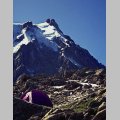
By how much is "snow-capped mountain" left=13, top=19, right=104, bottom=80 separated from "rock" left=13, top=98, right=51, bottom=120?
81.3 feet

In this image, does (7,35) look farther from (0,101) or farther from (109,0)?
(109,0)

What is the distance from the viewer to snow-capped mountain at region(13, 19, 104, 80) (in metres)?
51.3

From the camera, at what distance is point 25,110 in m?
21.1

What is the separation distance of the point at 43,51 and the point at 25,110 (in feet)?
112

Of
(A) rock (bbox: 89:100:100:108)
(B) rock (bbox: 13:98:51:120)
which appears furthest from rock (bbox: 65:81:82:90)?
(A) rock (bbox: 89:100:100:108)

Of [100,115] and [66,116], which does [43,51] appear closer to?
[66,116]

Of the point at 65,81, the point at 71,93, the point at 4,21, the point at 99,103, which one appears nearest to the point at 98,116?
the point at 99,103

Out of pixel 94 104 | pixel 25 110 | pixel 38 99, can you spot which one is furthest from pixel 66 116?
pixel 38 99

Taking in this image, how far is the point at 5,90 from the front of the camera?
17.8 meters

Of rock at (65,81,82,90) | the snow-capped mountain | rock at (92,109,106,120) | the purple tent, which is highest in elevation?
the snow-capped mountain

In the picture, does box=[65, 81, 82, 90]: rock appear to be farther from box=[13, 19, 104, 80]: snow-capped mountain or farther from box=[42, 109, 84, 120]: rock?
box=[42, 109, 84, 120]: rock

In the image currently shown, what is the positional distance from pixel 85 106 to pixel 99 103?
752 mm

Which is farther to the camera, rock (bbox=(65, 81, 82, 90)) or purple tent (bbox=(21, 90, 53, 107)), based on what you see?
rock (bbox=(65, 81, 82, 90))

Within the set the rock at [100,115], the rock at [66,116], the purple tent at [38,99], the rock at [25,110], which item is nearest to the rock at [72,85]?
the purple tent at [38,99]
